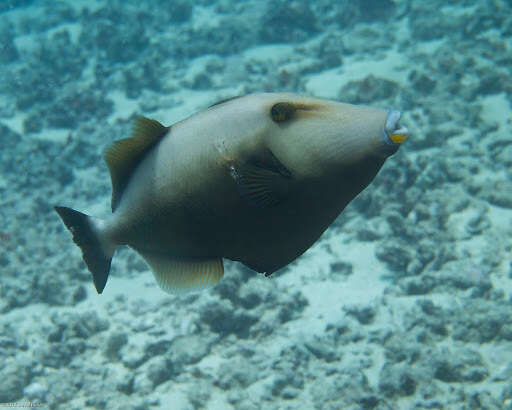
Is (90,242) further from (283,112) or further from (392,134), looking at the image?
(392,134)

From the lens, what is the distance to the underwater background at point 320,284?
4359 millimetres

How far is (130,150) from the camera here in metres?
1.15

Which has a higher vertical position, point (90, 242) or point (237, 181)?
point (237, 181)

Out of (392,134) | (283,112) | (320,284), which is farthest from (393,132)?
(320,284)

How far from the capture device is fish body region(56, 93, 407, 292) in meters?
0.87

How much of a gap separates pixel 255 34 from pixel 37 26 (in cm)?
1193

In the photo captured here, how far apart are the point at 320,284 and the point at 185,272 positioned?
15.3ft

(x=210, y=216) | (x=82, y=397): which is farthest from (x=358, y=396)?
(x=210, y=216)

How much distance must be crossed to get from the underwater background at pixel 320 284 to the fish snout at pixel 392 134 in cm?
369

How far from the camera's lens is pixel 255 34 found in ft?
49.7

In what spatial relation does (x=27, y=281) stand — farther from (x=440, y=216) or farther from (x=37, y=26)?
(x=37, y=26)

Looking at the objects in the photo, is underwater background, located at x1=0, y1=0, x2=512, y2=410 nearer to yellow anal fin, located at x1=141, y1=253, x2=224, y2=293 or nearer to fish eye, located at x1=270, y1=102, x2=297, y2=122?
yellow anal fin, located at x1=141, y1=253, x2=224, y2=293

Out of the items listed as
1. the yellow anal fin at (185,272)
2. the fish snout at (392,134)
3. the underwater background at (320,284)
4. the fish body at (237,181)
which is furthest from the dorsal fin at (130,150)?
the underwater background at (320,284)

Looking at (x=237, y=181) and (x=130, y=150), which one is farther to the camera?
(x=130, y=150)
